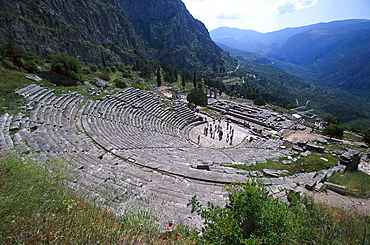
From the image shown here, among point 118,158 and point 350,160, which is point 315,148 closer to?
point 350,160

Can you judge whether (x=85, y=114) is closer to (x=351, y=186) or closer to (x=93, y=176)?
(x=93, y=176)

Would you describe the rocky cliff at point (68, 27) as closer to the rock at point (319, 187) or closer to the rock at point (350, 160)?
the rock at point (319, 187)

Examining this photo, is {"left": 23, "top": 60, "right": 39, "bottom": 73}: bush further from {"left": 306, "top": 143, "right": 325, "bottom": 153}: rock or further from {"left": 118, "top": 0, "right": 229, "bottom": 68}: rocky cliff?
{"left": 118, "top": 0, "right": 229, "bottom": 68}: rocky cliff

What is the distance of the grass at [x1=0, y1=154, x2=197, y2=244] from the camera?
11.3ft

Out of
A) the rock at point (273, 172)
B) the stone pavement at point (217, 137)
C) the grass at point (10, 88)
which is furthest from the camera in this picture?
the stone pavement at point (217, 137)

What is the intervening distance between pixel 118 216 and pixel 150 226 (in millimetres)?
1096

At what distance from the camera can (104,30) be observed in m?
83.4

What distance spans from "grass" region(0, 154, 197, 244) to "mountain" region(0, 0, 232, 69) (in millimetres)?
56968

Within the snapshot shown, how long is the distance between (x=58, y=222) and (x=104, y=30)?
9914cm

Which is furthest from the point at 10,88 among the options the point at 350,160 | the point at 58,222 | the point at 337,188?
the point at 350,160

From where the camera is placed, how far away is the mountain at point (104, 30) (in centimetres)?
4622

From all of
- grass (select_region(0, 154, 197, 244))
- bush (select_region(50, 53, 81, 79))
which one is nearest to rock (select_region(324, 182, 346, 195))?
grass (select_region(0, 154, 197, 244))

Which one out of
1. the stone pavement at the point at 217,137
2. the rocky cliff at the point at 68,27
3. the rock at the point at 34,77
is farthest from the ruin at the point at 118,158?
the rocky cliff at the point at 68,27

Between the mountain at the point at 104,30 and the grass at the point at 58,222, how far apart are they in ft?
187
